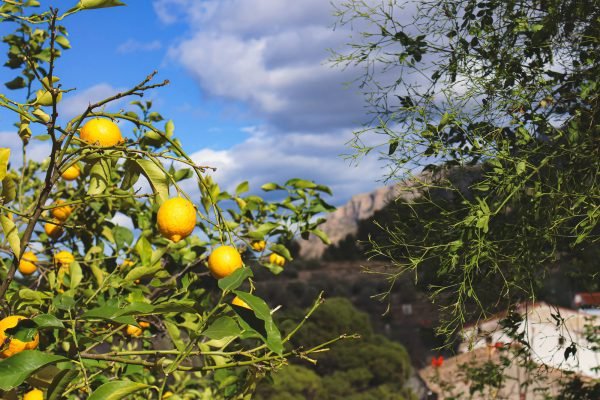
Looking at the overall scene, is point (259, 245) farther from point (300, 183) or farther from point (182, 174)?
point (182, 174)

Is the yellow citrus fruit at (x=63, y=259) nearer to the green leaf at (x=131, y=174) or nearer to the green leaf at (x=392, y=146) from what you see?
the green leaf at (x=131, y=174)

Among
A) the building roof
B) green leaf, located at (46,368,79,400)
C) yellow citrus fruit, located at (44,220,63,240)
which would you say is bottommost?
the building roof

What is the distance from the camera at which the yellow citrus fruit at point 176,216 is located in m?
1.34

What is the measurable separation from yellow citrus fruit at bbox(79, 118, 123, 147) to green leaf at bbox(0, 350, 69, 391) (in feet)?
1.62

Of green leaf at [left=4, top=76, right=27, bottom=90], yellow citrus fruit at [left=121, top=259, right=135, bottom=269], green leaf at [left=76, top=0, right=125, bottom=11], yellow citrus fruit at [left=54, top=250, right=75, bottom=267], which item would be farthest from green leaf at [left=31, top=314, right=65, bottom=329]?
green leaf at [left=4, top=76, right=27, bottom=90]

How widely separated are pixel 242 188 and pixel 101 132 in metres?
1.08

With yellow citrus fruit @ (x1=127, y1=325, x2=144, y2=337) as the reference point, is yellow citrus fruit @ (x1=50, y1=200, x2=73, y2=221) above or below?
above

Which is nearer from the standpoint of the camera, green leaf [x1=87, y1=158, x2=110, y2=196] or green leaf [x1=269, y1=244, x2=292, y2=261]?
green leaf [x1=87, y1=158, x2=110, y2=196]

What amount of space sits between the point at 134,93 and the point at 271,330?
502mm

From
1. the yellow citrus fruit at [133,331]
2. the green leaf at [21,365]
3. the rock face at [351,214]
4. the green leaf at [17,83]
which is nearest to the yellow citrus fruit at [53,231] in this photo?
the yellow citrus fruit at [133,331]

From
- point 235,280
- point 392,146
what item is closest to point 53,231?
point 392,146

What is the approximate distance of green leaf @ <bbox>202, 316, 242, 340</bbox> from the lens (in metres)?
1.08

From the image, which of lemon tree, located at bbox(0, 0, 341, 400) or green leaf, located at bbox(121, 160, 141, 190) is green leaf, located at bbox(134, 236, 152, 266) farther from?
green leaf, located at bbox(121, 160, 141, 190)

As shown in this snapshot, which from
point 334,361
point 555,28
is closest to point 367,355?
point 334,361
